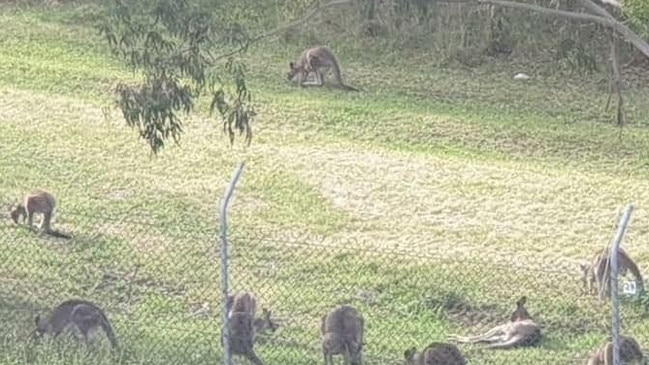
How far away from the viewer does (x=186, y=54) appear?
16.6 m

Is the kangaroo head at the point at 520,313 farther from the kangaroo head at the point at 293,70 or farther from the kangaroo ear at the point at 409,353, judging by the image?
the kangaroo head at the point at 293,70

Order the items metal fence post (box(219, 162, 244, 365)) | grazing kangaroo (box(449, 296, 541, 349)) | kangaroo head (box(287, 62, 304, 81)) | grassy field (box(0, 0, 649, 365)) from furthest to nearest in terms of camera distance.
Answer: kangaroo head (box(287, 62, 304, 81)) → grassy field (box(0, 0, 649, 365)) → grazing kangaroo (box(449, 296, 541, 349)) → metal fence post (box(219, 162, 244, 365))

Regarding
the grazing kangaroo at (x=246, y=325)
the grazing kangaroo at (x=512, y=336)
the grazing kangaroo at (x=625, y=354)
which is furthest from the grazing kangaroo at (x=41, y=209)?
the grazing kangaroo at (x=625, y=354)

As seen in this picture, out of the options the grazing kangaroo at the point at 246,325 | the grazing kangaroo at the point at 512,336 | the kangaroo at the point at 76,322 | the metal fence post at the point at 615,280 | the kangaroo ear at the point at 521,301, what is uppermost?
the metal fence post at the point at 615,280

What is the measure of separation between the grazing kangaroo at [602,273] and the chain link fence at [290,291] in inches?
5.3

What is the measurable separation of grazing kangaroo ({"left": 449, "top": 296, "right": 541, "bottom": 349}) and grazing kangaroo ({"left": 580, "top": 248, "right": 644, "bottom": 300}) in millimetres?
1187

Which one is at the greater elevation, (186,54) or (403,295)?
(186,54)

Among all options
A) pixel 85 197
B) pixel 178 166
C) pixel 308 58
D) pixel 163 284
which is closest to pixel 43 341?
pixel 163 284

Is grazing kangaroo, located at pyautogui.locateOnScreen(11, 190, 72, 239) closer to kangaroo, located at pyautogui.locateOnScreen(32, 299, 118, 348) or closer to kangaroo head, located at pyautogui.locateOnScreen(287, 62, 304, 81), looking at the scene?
kangaroo, located at pyautogui.locateOnScreen(32, 299, 118, 348)

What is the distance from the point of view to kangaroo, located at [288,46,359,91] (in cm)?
2661

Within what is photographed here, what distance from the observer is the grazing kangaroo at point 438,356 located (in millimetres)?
13281

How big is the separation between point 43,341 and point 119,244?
426 centimetres

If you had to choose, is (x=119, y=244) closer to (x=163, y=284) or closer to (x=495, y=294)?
→ (x=163, y=284)

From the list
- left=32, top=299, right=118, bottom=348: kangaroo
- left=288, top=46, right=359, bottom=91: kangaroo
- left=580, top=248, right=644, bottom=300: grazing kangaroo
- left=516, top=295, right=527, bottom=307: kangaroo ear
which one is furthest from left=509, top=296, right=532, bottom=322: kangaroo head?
left=288, top=46, right=359, bottom=91: kangaroo
